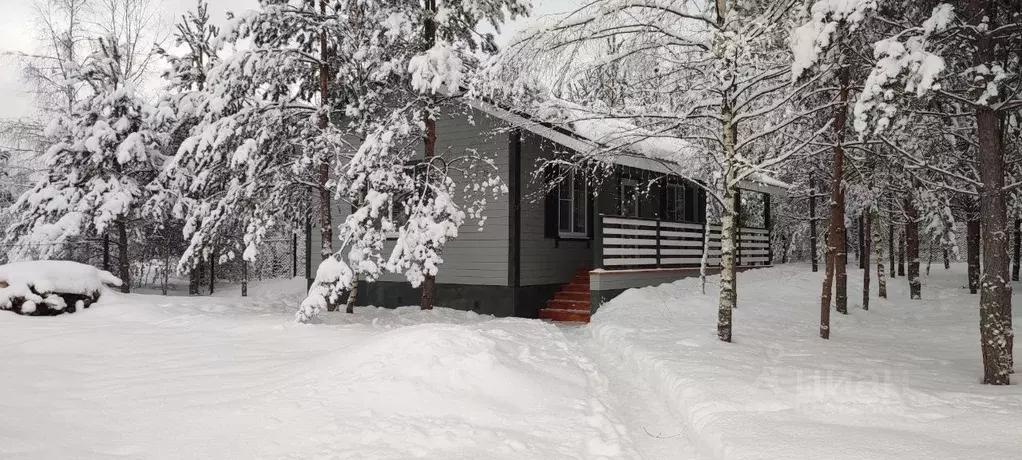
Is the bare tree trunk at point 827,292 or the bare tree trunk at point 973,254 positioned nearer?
the bare tree trunk at point 827,292

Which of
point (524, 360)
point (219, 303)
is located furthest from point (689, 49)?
point (219, 303)

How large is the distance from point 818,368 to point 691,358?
4.75 ft

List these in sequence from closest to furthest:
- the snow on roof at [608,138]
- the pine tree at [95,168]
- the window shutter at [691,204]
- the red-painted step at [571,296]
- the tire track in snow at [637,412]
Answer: the tire track in snow at [637,412], the snow on roof at [608,138], the red-painted step at [571,296], the pine tree at [95,168], the window shutter at [691,204]

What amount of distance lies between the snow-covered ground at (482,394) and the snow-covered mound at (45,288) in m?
0.38

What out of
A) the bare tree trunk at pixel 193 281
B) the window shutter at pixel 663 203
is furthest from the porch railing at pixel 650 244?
the bare tree trunk at pixel 193 281

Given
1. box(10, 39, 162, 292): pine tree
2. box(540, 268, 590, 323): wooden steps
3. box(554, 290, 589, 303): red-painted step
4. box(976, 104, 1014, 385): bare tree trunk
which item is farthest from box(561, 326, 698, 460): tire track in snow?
box(10, 39, 162, 292): pine tree

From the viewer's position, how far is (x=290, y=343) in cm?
842

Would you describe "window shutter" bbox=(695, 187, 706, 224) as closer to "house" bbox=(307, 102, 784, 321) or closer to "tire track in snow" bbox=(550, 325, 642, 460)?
"house" bbox=(307, 102, 784, 321)

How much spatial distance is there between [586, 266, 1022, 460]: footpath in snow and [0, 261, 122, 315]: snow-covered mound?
9.31m

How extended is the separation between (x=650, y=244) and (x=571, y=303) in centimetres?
248

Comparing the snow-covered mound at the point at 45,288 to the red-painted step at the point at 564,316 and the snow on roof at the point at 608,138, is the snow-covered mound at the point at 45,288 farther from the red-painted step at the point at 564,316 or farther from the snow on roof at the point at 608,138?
the red-painted step at the point at 564,316

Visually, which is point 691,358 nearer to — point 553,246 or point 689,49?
point 689,49

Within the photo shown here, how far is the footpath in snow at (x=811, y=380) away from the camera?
4145 mm

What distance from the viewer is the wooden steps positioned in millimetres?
13000
